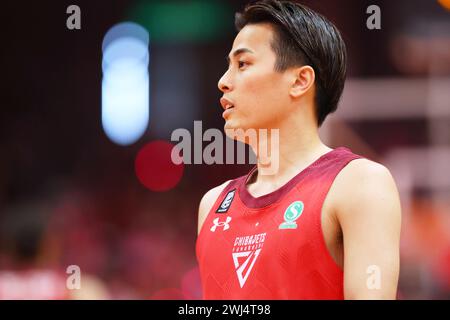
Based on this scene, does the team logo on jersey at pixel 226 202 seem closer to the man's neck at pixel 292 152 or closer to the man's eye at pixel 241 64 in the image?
the man's neck at pixel 292 152

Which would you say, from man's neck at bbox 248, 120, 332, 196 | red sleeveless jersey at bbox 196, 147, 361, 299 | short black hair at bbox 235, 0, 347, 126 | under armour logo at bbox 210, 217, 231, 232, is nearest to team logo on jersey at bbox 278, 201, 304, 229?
red sleeveless jersey at bbox 196, 147, 361, 299

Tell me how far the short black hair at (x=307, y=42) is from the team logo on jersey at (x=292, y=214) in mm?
590

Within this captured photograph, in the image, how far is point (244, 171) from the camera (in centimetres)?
839

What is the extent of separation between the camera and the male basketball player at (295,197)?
264 cm

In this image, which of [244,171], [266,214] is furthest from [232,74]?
[244,171]

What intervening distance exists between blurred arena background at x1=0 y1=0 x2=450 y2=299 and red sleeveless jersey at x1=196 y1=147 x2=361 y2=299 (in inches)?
193

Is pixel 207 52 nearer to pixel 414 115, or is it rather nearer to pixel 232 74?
pixel 414 115

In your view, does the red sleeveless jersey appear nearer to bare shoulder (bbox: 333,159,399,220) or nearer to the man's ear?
bare shoulder (bbox: 333,159,399,220)

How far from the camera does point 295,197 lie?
296 centimetres

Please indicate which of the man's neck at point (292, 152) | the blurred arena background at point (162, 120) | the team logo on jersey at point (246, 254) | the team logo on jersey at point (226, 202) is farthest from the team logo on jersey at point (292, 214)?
the blurred arena background at point (162, 120)

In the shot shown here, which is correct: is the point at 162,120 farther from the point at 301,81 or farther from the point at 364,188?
the point at 364,188

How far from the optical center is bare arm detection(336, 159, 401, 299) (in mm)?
2562

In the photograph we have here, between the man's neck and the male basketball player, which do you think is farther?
the man's neck

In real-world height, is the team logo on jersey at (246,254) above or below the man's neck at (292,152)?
below
